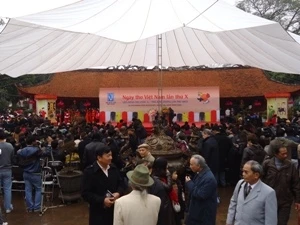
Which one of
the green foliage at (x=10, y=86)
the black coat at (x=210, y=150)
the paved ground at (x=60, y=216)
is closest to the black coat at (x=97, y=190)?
the paved ground at (x=60, y=216)

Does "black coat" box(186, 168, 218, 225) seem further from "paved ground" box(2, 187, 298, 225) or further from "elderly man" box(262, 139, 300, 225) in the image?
"paved ground" box(2, 187, 298, 225)

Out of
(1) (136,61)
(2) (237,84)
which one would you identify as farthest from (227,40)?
(2) (237,84)

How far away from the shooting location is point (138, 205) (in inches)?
136

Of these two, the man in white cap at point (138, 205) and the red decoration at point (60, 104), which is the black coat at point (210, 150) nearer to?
the man in white cap at point (138, 205)

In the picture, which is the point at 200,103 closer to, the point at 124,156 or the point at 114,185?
the point at 124,156

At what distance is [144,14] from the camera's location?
8289mm

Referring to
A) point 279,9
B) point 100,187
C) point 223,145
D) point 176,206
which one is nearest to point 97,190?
point 100,187

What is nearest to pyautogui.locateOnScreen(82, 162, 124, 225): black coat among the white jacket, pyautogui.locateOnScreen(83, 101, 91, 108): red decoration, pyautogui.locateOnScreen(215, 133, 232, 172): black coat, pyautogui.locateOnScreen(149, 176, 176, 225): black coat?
pyautogui.locateOnScreen(149, 176, 176, 225): black coat

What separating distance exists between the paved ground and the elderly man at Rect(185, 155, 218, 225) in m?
2.33

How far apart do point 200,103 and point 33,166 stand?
49.3 ft

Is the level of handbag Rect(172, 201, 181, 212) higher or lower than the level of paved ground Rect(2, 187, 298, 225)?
higher

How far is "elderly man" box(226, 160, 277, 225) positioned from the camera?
397 centimetres

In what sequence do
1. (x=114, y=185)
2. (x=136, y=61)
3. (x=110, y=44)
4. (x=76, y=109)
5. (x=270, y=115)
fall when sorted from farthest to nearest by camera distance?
(x=76, y=109) < (x=270, y=115) < (x=136, y=61) < (x=110, y=44) < (x=114, y=185)

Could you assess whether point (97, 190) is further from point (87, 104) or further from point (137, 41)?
point (87, 104)
